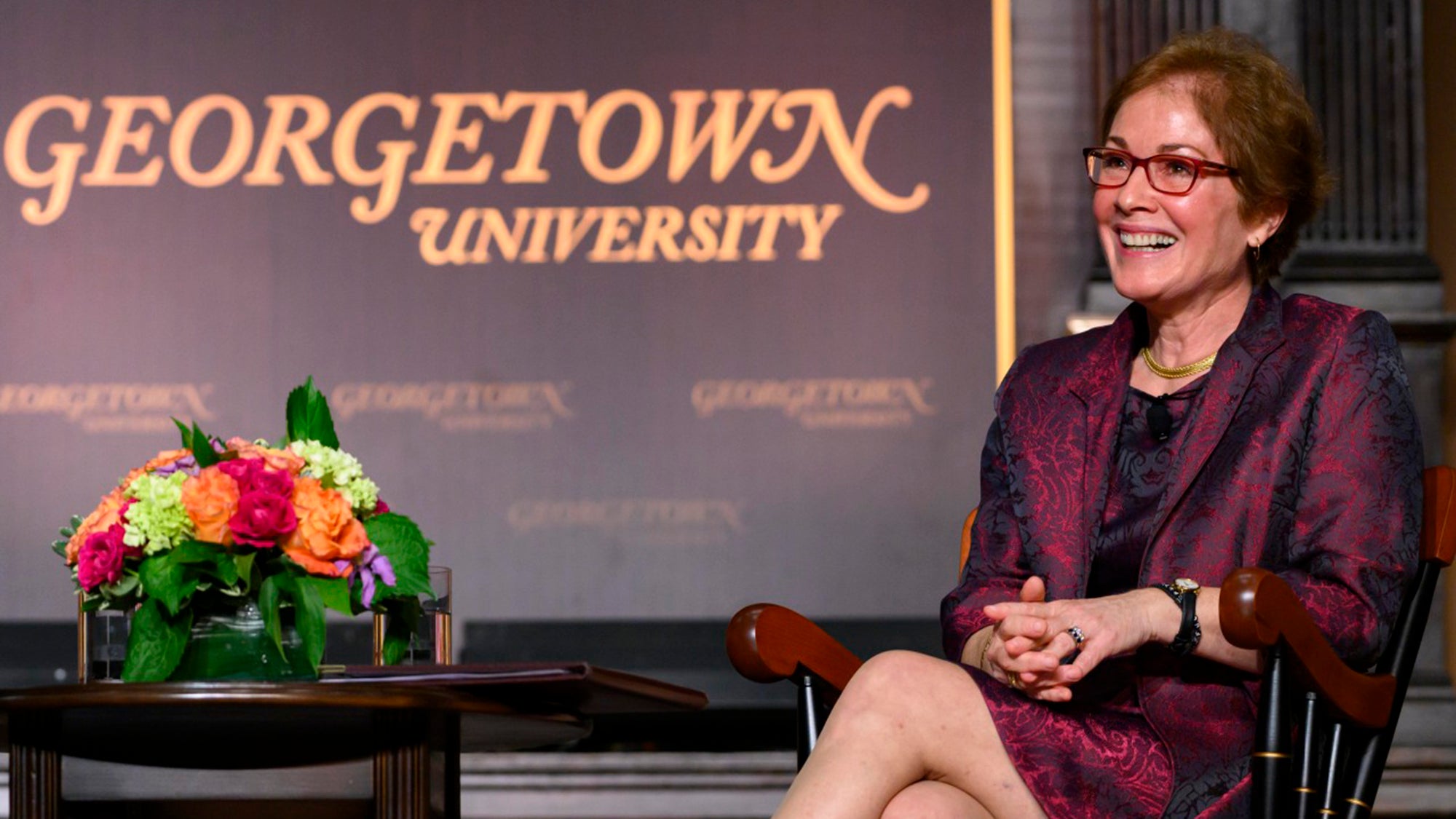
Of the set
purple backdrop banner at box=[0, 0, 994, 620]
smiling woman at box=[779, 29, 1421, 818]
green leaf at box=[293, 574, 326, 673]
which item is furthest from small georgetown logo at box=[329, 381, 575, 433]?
green leaf at box=[293, 574, 326, 673]

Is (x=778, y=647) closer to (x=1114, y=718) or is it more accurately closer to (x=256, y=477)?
(x=1114, y=718)

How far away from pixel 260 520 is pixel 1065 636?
817 mm

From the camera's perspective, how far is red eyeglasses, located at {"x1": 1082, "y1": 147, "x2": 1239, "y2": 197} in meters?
1.99

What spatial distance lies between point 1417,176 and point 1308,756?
109 inches

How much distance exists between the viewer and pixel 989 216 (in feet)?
13.9

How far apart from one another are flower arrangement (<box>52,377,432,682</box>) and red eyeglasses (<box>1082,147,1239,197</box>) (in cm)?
94

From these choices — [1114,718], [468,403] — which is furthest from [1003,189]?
[1114,718]

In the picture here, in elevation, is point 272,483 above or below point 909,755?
above

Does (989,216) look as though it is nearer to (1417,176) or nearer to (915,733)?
(1417,176)

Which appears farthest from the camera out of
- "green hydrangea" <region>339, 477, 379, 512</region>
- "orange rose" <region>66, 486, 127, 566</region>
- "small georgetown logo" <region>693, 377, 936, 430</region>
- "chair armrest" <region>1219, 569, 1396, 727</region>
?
"small georgetown logo" <region>693, 377, 936, 430</region>

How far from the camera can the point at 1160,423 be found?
6.63 ft

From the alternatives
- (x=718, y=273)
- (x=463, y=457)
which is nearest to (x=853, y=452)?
(x=718, y=273)

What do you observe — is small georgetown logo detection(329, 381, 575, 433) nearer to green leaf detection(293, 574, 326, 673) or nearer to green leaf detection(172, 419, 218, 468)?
green leaf detection(172, 419, 218, 468)

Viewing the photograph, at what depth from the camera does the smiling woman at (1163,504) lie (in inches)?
67.9
